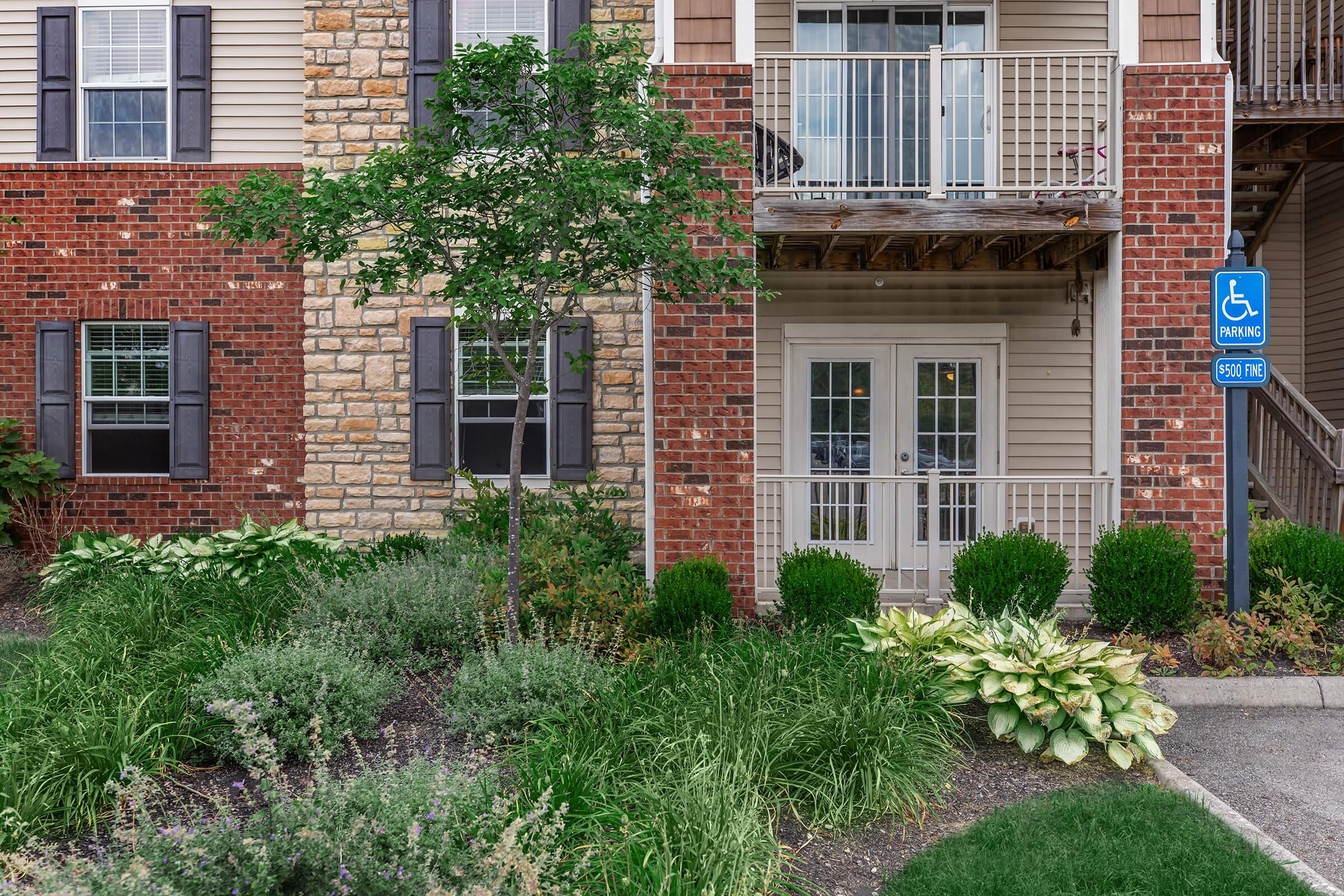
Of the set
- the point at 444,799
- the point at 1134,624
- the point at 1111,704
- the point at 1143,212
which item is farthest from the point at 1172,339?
the point at 444,799

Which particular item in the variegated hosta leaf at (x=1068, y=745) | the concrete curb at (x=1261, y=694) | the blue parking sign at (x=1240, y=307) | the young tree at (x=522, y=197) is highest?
the young tree at (x=522, y=197)

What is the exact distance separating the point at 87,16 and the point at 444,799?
9.29 m

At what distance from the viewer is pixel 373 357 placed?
8.31m

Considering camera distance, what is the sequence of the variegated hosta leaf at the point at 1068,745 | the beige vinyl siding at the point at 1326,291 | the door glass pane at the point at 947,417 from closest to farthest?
the variegated hosta leaf at the point at 1068,745
the door glass pane at the point at 947,417
the beige vinyl siding at the point at 1326,291

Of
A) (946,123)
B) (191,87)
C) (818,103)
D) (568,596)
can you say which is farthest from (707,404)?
(191,87)

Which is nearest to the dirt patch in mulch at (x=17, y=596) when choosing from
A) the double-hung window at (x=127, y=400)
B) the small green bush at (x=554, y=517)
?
the double-hung window at (x=127, y=400)

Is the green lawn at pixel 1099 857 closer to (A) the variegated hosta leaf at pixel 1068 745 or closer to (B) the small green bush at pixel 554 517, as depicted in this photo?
(A) the variegated hosta leaf at pixel 1068 745

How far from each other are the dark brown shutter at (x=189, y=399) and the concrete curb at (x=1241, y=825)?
8.24 m

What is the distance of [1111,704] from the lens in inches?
165

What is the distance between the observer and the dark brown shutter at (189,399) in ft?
28.0

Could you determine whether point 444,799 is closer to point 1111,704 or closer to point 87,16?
point 1111,704

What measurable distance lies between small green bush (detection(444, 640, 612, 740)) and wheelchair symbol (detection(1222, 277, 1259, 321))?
15.1 ft

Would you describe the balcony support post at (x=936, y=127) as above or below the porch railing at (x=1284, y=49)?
below

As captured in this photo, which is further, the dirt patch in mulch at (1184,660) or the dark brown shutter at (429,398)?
the dark brown shutter at (429,398)
